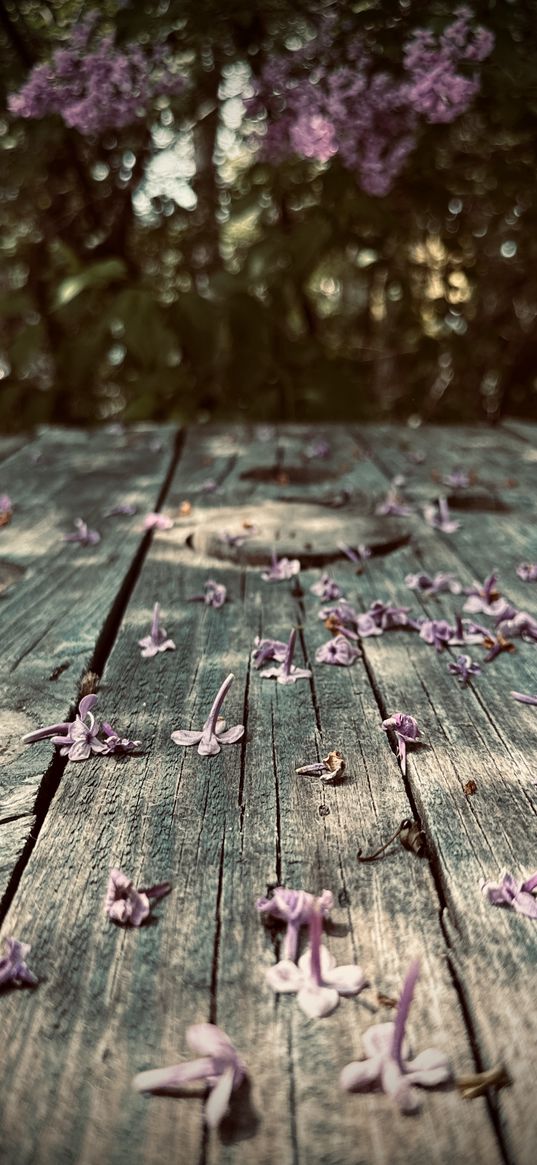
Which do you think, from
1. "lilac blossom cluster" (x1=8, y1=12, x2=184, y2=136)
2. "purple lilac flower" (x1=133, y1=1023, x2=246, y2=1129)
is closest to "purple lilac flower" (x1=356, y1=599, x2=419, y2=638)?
"purple lilac flower" (x1=133, y1=1023, x2=246, y2=1129)

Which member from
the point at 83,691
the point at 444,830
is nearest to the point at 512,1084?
the point at 444,830

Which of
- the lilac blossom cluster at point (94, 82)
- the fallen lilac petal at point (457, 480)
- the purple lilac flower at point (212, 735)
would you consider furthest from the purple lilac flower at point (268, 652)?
the lilac blossom cluster at point (94, 82)

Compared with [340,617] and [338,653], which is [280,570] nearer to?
[340,617]

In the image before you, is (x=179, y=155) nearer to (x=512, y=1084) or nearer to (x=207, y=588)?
(x=207, y=588)

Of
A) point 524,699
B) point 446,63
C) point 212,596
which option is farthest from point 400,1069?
point 446,63

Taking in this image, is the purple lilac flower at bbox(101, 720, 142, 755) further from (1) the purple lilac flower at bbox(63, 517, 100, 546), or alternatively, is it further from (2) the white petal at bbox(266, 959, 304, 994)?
(1) the purple lilac flower at bbox(63, 517, 100, 546)
